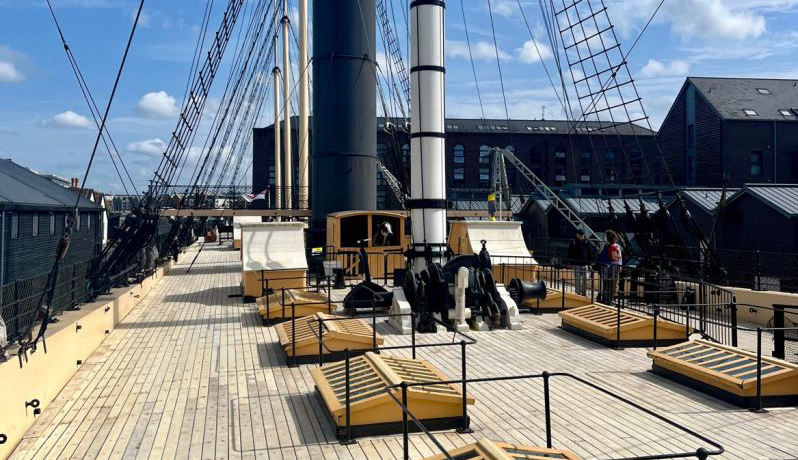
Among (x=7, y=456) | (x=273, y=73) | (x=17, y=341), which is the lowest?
(x=7, y=456)

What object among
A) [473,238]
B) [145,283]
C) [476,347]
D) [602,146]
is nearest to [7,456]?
[476,347]

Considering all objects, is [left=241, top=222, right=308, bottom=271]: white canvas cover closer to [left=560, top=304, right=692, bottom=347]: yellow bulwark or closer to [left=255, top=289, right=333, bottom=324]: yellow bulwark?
[left=255, top=289, right=333, bottom=324]: yellow bulwark

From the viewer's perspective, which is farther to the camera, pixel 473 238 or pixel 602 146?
pixel 602 146

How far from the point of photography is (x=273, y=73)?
4469 centimetres

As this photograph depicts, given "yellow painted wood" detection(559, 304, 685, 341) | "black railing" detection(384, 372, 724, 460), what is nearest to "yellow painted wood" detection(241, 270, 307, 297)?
"yellow painted wood" detection(559, 304, 685, 341)

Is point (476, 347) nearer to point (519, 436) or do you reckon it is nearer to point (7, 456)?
point (519, 436)

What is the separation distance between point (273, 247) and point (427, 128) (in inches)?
249

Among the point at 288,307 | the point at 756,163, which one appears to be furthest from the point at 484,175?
the point at 288,307

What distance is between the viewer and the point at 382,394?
260 inches

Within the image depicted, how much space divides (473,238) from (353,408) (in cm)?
1395

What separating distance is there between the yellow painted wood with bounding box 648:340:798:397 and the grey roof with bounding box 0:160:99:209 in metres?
10.8

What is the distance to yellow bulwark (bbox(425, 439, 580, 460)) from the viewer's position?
461 cm

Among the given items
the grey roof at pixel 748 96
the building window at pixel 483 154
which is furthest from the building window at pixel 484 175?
the grey roof at pixel 748 96

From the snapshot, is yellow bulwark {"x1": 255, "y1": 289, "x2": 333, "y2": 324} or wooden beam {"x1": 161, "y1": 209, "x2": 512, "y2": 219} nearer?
yellow bulwark {"x1": 255, "y1": 289, "x2": 333, "y2": 324}
